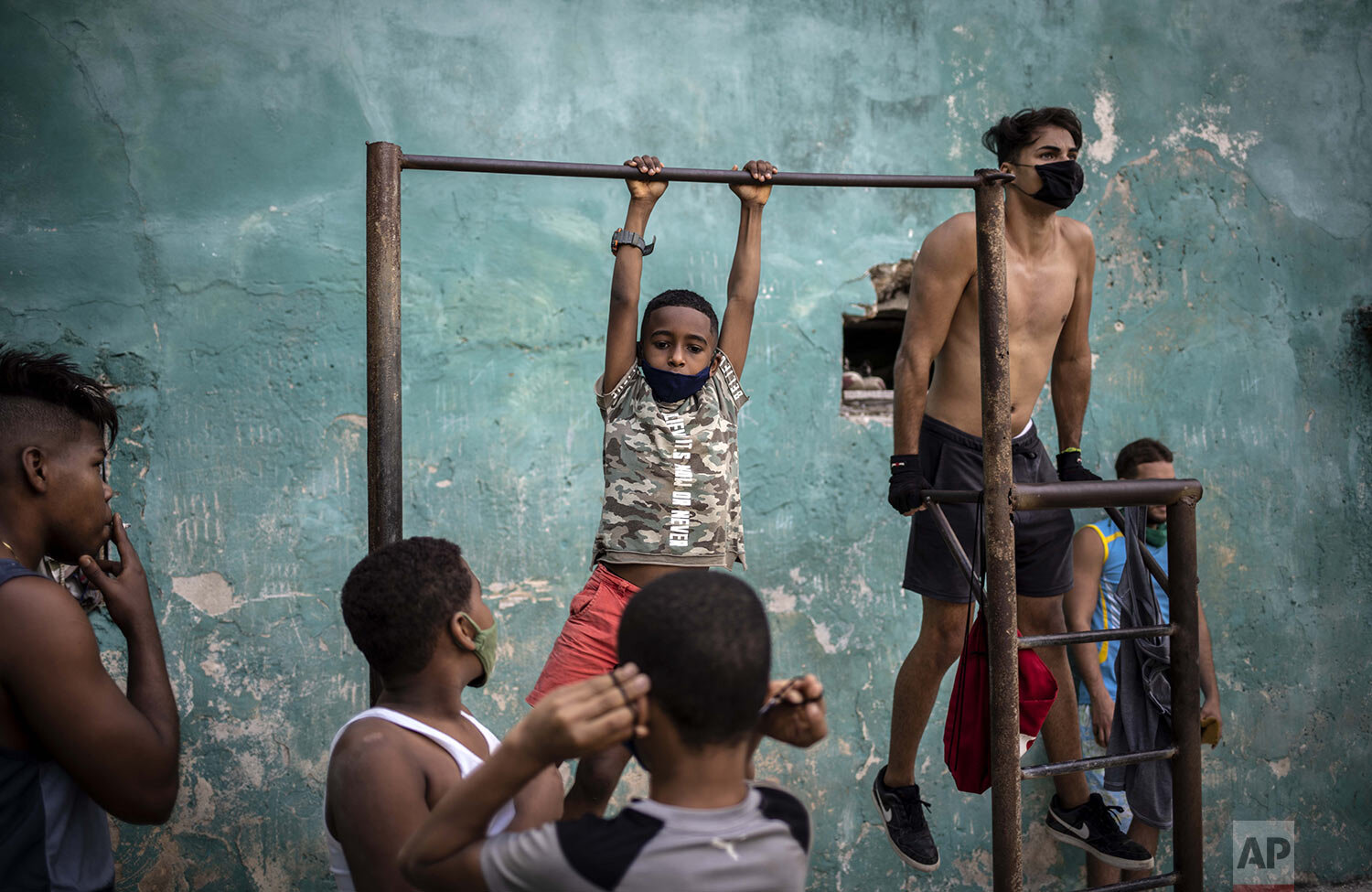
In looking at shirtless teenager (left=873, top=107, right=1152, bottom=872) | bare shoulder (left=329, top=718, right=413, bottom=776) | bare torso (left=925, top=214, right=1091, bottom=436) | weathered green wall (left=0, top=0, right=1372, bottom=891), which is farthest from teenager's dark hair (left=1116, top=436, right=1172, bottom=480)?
bare shoulder (left=329, top=718, right=413, bottom=776)

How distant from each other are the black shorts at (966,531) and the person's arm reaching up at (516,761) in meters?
1.83

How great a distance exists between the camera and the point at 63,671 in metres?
1.67

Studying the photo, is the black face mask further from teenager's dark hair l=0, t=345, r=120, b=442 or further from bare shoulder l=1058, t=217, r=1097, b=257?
teenager's dark hair l=0, t=345, r=120, b=442

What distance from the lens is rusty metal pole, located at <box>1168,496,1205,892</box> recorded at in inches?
100

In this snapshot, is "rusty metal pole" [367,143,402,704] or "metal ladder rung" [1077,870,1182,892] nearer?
"rusty metal pole" [367,143,402,704]

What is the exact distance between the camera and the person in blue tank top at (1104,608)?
12.9 ft

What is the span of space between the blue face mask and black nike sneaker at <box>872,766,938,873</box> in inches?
52.9

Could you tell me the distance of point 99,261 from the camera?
3691 millimetres

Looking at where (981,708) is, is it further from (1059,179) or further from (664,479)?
(1059,179)

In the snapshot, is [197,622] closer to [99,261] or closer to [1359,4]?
[99,261]

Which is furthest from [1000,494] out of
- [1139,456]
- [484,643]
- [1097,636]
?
[1139,456]

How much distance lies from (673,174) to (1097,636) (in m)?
1.46

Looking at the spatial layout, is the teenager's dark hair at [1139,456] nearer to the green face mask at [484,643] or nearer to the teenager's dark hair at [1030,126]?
the teenager's dark hair at [1030,126]

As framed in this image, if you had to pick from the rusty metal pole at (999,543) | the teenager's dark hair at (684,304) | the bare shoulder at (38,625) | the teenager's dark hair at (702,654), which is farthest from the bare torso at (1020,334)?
the bare shoulder at (38,625)
